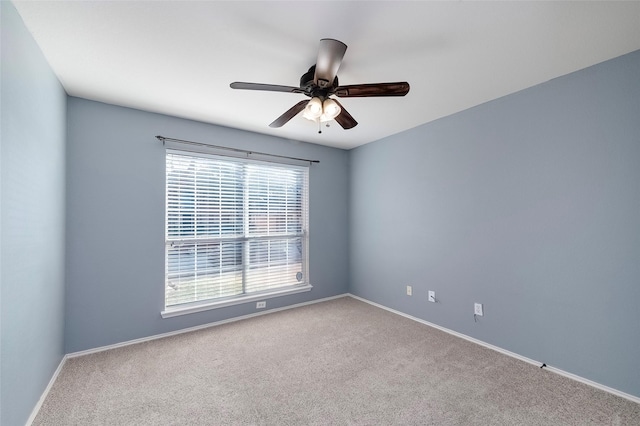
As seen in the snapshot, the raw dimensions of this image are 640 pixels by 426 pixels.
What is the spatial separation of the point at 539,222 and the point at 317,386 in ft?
7.62

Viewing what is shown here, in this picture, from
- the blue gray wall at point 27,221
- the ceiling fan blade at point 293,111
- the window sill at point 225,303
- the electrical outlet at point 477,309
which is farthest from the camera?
the window sill at point 225,303

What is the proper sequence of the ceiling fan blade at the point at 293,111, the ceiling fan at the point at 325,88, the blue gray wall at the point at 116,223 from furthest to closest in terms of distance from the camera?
the blue gray wall at the point at 116,223 → the ceiling fan blade at the point at 293,111 → the ceiling fan at the point at 325,88

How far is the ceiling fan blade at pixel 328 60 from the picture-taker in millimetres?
1416

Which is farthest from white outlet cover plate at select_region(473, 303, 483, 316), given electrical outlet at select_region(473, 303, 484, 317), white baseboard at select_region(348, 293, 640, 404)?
white baseboard at select_region(348, 293, 640, 404)

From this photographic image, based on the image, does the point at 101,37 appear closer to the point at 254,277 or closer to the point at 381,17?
the point at 381,17

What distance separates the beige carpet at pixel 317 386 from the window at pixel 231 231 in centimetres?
61

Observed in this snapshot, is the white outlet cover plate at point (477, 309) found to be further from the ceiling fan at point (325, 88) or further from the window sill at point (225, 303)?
the ceiling fan at point (325, 88)

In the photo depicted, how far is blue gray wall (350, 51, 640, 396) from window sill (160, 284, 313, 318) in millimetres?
1476

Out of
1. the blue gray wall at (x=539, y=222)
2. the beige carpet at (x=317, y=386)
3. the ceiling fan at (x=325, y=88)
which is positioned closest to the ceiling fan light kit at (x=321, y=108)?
the ceiling fan at (x=325, y=88)

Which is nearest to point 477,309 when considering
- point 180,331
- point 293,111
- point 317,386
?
point 317,386

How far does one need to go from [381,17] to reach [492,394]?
2642mm

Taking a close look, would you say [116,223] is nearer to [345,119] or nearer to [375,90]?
[345,119]

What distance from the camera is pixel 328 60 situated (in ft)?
5.04

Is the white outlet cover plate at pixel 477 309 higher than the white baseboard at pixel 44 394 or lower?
higher
